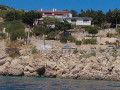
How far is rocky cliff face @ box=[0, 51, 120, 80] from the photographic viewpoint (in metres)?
46.2

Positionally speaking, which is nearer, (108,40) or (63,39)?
(63,39)

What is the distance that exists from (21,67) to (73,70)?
8.78 metres

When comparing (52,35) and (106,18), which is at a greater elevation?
(106,18)

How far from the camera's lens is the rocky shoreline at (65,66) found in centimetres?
4622

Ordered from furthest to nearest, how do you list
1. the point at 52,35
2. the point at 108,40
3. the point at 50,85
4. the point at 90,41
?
the point at 52,35
the point at 108,40
the point at 90,41
the point at 50,85

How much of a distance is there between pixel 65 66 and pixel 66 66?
0.41 meters

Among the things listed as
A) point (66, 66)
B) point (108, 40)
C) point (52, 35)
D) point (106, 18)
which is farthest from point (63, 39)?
point (106, 18)

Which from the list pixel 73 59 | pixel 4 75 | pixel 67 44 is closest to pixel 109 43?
pixel 67 44

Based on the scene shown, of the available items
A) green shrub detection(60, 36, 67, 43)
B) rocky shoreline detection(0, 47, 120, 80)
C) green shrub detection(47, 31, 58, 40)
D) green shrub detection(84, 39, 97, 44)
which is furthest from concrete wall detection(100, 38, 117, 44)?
rocky shoreline detection(0, 47, 120, 80)

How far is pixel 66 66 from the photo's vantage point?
4984 centimetres

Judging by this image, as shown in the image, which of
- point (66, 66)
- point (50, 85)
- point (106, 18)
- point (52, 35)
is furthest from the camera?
point (106, 18)

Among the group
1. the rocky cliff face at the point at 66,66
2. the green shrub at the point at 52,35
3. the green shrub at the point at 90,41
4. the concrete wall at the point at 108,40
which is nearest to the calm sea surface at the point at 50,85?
the rocky cliff face at the point at 66,66

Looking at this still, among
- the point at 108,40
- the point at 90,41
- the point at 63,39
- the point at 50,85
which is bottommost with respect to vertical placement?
the point at 50,85

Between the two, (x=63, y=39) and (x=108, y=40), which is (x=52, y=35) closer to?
(x=63, y=39)
